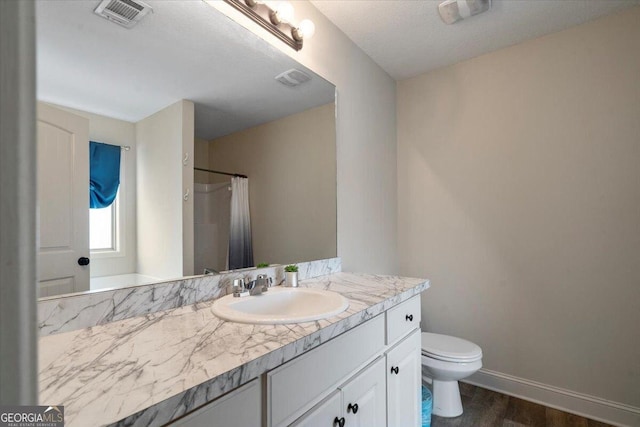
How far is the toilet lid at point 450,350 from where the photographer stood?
69.0 inches

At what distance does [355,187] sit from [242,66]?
40.2 inches

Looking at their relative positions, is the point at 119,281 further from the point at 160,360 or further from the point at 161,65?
the point at 161,65

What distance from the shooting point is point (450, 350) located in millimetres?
1826

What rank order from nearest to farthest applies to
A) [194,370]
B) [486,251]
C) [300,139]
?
[194,370] < [300,139] < [486,251]

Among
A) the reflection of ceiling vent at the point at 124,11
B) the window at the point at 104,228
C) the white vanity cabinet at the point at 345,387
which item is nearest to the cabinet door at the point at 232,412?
the white vanity cabinet at the point at 345,387

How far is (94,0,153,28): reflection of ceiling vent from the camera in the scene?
0.93m

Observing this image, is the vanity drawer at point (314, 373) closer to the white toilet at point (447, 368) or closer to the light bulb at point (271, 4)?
the white toilet at point (447, 368)

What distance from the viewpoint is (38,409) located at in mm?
271

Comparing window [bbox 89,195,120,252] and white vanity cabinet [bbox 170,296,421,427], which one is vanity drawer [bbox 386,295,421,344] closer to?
white vanity cabinet [bbox 170,296,421,427]

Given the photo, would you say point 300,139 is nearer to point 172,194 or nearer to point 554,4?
point 172,194

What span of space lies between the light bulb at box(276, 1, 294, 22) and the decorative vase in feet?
4.05

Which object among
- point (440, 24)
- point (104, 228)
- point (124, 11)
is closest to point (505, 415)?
point (104, 228)

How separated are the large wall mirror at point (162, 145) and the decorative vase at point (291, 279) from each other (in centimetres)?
14

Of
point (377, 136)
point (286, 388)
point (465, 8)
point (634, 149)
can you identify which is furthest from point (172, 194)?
point (634, 149)
